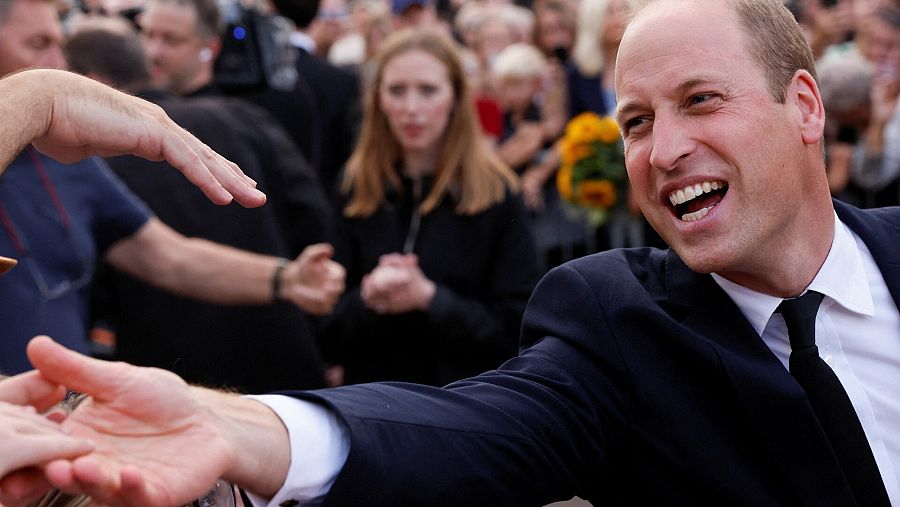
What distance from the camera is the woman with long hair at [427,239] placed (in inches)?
191

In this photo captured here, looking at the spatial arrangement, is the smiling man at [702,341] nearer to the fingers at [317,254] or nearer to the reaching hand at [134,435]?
the reaching hand at [134,435]

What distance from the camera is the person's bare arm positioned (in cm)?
423

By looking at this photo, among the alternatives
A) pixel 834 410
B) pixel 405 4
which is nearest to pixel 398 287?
pixel 834 410

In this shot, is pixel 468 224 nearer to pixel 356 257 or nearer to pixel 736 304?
pixel 356 257

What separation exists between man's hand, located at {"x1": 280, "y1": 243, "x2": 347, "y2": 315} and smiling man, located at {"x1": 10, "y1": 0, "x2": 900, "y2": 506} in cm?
181

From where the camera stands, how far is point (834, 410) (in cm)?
242

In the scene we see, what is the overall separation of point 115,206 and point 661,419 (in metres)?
2.31

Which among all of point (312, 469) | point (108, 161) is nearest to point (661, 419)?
point (312, 469)

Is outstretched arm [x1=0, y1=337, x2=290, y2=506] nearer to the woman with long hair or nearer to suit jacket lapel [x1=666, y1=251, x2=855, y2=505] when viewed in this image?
suit jacket lapel [x1=666, y1=251, x2=855, y2=505]

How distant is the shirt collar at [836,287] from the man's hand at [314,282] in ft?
6.57

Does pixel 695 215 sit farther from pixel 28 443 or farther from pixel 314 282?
pixel 314 282

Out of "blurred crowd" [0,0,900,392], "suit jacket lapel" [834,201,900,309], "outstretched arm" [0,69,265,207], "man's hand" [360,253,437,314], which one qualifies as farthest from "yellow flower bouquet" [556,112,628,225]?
"outstretched arm" [0,69,265,207]

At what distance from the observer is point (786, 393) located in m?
2.38

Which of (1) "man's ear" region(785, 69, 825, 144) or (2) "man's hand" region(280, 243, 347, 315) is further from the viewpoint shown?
(2) "man's hand" region(280, 243, 347, 315)
